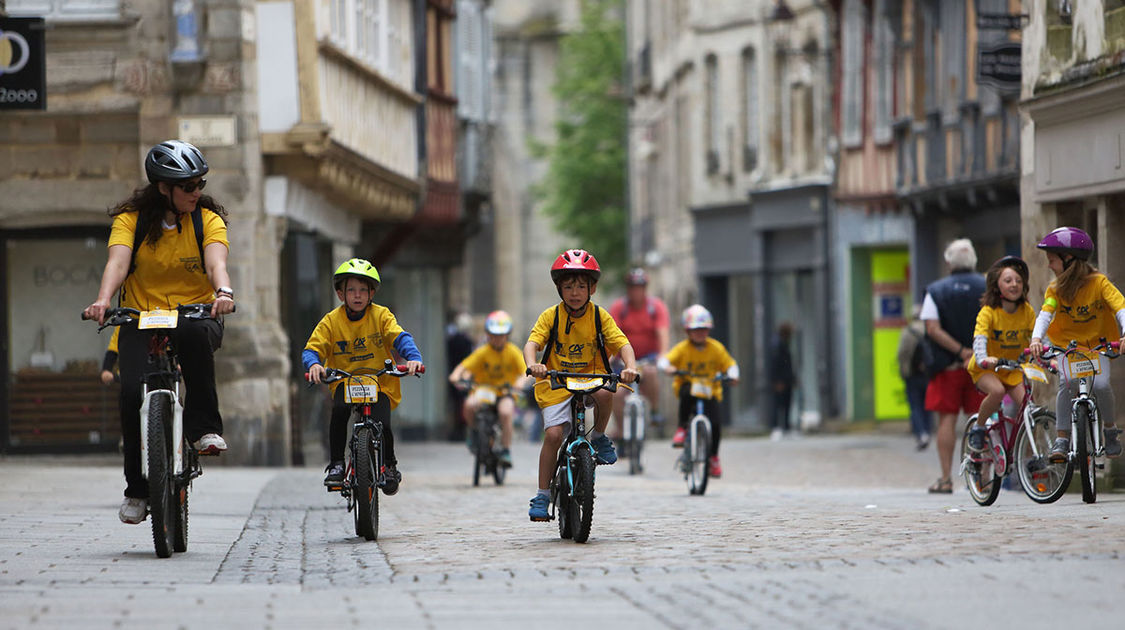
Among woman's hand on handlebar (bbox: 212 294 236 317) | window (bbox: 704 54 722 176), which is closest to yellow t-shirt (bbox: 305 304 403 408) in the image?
woman's hand on handlebar (bbox: 212 294 236 317)

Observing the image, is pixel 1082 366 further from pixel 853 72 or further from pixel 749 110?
pixel 749 110

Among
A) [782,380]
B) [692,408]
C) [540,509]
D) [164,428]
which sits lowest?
[782,380]

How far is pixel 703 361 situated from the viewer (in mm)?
17266

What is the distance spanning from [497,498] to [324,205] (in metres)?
10.0

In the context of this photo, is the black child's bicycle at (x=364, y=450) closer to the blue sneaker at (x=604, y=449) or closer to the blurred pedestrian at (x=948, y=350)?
the blue sneaker at (x=604, y=449)

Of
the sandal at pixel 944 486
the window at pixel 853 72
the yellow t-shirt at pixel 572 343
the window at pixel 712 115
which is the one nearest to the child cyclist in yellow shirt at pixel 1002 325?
the sandal at pixel 944 486

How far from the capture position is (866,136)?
33.2m

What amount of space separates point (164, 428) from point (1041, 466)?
5834 mm

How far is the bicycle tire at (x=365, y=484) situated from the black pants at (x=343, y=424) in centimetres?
14

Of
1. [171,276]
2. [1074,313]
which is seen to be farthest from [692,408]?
[171,276]

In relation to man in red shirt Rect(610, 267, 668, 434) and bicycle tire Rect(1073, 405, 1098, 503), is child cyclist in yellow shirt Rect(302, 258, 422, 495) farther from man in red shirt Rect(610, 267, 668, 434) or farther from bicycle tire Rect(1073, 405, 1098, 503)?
man in red shirt Rect(610, 267, 668, 434)

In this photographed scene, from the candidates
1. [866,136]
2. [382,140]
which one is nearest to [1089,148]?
[382,140]

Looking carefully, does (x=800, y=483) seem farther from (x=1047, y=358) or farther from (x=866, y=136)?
→ (x=866, y=136)

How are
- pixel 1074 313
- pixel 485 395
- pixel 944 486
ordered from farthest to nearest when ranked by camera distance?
pixel 485 395 → pixel 944 486 → pixel 1074 313
